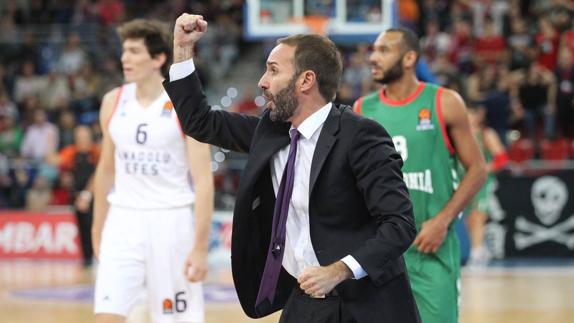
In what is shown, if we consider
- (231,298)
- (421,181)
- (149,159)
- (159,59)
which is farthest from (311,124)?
(231,298)

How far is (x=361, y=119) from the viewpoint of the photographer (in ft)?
15.1

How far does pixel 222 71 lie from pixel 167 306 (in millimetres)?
17083

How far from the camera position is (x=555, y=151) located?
56.5 ft

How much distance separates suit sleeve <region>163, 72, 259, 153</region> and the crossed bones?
12100mm

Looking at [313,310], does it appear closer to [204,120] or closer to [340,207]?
[340,207]

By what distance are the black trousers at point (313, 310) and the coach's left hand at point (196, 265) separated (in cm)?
180

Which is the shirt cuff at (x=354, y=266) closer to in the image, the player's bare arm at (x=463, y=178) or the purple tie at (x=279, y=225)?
the purple tie at (x=279, y=225)

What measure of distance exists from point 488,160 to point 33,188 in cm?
744

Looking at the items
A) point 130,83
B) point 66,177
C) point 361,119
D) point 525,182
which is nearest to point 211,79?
point 66,177

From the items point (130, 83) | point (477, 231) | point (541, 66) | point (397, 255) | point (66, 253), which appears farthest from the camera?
point (541, 66)

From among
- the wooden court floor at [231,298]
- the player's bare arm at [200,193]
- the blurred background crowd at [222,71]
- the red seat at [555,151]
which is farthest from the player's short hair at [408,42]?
the red seat at [555,151]

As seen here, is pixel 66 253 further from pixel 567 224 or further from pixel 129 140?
pixel 129 140

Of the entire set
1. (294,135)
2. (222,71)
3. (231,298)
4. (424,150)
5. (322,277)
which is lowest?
(231,298)

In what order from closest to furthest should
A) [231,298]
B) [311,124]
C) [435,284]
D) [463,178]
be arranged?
[311,124], [435,284], [463,178], [231,298]
